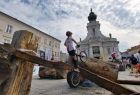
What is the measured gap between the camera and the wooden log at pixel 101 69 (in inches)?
218

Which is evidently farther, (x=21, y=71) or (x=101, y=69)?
(x=101, y=69)

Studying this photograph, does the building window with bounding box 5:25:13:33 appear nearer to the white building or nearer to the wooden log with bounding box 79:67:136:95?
the white building

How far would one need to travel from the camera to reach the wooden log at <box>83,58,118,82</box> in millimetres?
5537

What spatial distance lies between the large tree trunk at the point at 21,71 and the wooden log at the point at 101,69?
13.6ft

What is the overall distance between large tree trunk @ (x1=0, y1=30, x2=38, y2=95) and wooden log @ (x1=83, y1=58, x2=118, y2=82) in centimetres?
415

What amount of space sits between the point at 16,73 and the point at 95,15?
62448mm

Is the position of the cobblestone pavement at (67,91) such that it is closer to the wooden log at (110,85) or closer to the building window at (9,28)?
the wooden log at (110,85)

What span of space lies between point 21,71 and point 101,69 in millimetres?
4510

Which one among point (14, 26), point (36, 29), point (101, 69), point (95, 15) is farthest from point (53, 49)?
point (101, 69)

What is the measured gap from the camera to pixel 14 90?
156 centimetres

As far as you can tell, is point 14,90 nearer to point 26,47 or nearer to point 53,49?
point 26,47

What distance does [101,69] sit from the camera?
19.0 feet

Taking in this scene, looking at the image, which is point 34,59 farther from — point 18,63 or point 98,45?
point 98,45

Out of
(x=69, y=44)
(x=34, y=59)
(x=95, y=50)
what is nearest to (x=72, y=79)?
(x=69, y=44)
